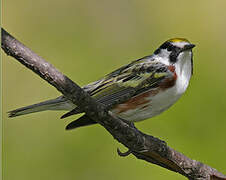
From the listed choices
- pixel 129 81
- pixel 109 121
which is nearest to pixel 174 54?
pixel 129 81

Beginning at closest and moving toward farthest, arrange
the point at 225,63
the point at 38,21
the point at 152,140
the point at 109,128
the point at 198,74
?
the point at 109,128, the point at 152,140, the point at 198,74, the point at 225,63, the point at 38,21

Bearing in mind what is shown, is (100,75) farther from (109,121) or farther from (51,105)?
(109,121)

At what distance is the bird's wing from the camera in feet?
13.9

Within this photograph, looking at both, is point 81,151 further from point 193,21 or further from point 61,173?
point 193,21

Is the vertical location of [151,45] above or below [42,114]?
above

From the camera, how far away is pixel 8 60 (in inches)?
223

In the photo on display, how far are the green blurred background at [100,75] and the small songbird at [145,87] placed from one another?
1.88 feet

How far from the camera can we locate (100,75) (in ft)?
17.1

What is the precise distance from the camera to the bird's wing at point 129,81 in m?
4.24

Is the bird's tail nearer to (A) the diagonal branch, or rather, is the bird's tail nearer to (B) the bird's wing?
(B) the bird's wing

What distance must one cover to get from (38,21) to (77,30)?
1.51 feet

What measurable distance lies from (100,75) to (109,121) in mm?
2284

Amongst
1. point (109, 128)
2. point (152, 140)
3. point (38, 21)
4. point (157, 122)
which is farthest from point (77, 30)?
point (109, 128)

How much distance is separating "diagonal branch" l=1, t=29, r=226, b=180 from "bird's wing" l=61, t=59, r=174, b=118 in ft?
2.38
